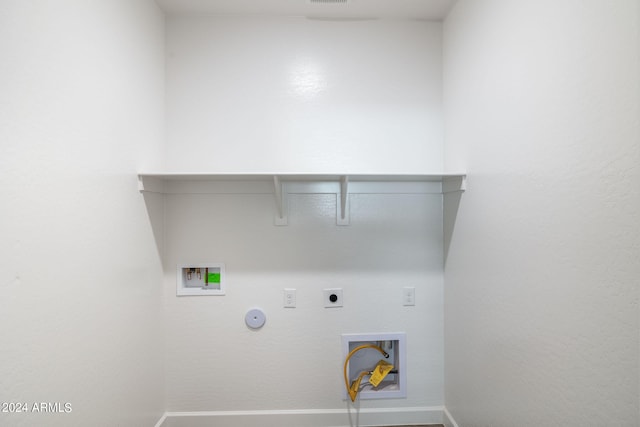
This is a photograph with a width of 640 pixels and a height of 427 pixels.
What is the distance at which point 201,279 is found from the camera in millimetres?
1869

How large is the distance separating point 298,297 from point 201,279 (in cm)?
59

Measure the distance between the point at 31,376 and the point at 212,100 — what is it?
58.8 inches

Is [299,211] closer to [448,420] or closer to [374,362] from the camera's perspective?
[374,362]

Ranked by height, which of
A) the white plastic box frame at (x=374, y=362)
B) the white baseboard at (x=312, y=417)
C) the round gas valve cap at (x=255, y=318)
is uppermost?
the round gas valve cap at (x=255, y=318)

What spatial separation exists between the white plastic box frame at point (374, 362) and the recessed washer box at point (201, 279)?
0.82m

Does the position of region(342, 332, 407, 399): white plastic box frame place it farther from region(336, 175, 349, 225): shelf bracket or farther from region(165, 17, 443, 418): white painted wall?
region(336, 175, 349, 225): shelf bracket

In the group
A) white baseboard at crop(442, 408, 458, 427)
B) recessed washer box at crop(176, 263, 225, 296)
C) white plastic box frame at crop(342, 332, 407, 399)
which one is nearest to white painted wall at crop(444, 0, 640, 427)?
white baseboard at crop(442, 408, 458, 427)

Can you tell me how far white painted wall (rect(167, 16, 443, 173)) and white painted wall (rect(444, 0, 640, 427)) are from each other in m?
0.30

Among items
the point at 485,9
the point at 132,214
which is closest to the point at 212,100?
the point at 132,214

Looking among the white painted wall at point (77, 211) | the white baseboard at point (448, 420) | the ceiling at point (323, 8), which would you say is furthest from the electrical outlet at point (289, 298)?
the ceiling at point (323, 8)

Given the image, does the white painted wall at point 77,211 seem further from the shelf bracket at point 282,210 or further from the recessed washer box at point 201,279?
the shelf bracket at point 282,210

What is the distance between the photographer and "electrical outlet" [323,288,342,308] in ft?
6.20

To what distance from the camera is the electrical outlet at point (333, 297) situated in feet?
6.20

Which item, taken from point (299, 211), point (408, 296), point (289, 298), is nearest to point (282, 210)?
point (299, 211)
